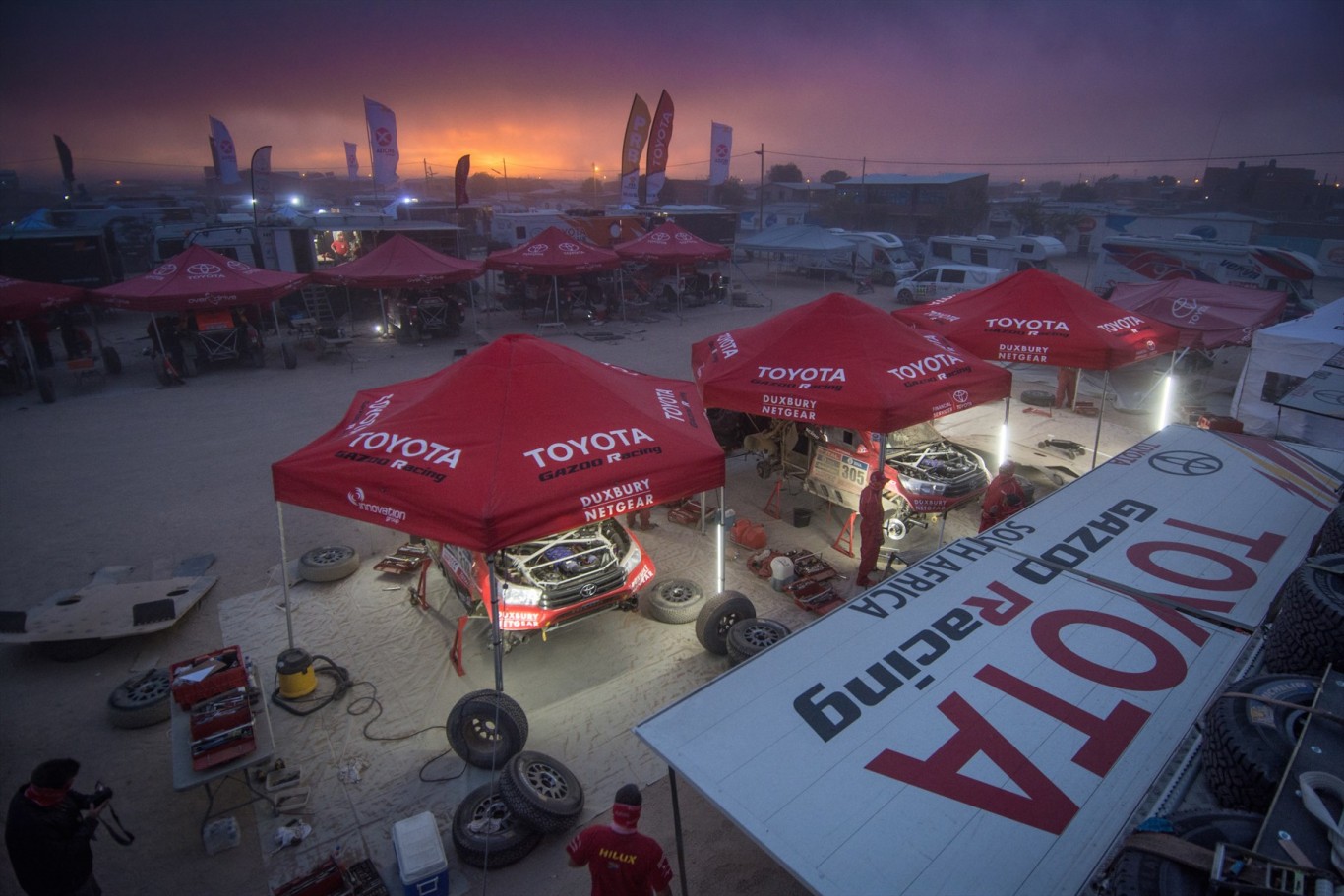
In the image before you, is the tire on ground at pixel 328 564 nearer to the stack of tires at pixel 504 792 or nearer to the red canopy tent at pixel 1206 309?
the stack of tires at pixel 504 792

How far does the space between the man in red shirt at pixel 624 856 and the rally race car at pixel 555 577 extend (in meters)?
2.85

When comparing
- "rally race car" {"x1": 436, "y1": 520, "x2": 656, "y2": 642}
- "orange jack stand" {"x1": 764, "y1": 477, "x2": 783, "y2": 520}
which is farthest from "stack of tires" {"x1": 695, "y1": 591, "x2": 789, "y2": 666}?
"orange jack stand" {"x1": 764, "y1": 477, "x2": 783, "y2": 520}

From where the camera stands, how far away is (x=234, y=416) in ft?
49.3

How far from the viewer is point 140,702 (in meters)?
6.39

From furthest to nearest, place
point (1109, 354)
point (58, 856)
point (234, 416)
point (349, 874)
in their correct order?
point (234, 416) → point (1109, 354) → point (349, 874) → point (58, 856)

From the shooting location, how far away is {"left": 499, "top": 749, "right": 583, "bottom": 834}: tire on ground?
4918 mm

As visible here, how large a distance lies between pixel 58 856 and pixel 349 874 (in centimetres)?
174

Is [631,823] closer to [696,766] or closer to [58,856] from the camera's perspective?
[696,766]

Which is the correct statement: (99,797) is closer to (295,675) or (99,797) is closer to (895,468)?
(295,675)

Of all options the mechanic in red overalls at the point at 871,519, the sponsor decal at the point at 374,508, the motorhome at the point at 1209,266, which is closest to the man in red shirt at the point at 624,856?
the sponsor decal at the point at 374,508

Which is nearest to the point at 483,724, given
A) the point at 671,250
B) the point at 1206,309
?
the point at 1206,309

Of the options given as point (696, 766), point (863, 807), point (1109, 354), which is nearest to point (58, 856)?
point (696, 766)

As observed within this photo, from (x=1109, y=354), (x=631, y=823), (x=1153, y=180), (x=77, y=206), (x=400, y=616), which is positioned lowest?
(x=400, y=616)

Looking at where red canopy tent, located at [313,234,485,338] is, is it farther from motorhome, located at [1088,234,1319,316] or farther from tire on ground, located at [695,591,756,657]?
motorhome, located at [1088,234,1319,316]
